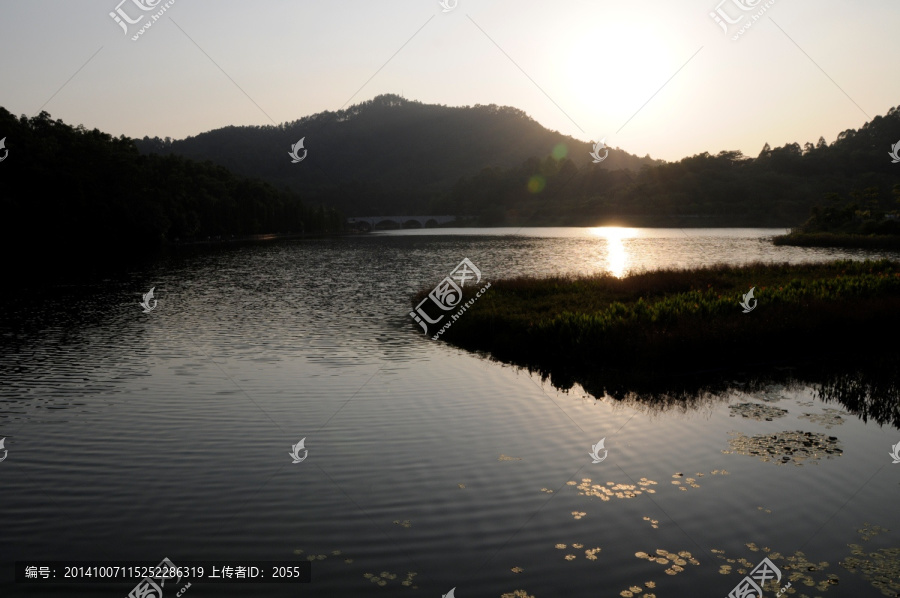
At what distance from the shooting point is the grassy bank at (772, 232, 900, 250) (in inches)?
4031

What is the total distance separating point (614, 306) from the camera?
29.7 m

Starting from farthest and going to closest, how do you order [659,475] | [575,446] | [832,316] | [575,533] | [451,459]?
[832,316] → [575,446] → [451,459] → [659,475] → [575,533]

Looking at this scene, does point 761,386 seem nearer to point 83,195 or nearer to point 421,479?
point 421,479

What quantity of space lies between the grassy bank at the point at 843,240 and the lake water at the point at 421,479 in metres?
97.3

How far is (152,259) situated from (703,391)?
85189 millimetres

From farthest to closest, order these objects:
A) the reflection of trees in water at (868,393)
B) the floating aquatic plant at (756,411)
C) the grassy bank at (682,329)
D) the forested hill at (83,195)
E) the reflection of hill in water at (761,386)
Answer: the forested hill at (83,195), the grassy bank at (682,329), the reflection of hill in water at (761,386), the reflection of trees in water at (868,393), the floating aquatic plant at (756,411)


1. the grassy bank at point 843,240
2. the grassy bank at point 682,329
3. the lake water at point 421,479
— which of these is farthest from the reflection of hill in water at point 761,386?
the grassy bank at point 843,240

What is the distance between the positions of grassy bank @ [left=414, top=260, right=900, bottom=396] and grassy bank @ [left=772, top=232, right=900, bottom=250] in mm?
78190

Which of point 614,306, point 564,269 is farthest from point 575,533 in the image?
point 564,269

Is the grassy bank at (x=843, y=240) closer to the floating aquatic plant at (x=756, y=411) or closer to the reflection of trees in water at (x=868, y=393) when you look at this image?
the reflection of trees in water at (x=868, y=393)

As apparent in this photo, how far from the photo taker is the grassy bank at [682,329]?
25.1 m

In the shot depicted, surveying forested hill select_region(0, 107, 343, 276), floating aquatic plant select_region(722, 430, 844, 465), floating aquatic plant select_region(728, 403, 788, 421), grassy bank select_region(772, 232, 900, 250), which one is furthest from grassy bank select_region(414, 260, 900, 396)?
grassy bank select_region(772, 232, 900, 250)

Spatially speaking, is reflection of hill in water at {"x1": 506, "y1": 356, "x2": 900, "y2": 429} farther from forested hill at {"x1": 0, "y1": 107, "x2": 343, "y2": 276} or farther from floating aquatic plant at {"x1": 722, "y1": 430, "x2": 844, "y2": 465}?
forested hill at {"x1": 0, "y1": 107, "x2": 343, "y2": 276}

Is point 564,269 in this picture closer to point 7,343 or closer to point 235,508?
point 7,343
